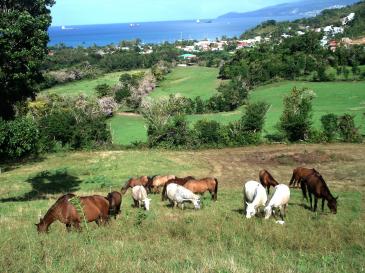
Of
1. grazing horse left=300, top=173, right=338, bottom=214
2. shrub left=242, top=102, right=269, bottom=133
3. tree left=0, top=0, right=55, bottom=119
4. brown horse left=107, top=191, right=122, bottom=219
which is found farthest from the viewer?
shrub left=242, top=102, right=269, bottom=133

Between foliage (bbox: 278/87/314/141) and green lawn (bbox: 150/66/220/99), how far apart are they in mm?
40082

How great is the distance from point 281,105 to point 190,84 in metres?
37.7

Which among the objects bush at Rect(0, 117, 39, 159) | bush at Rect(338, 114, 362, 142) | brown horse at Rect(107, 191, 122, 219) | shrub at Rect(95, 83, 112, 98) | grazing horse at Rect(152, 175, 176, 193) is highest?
bush at Rect(0, 117, 39, 159)

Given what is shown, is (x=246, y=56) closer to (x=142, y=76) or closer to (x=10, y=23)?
(x=142, y=76)

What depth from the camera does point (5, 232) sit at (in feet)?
40.0

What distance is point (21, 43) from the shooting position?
58.5 ft

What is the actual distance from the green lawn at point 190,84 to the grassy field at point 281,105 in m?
14.0

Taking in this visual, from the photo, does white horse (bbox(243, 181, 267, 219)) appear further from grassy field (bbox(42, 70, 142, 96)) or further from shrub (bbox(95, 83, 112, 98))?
grassy field (bbox(42, 70, 142, 96))

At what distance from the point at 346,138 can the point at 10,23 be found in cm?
3680

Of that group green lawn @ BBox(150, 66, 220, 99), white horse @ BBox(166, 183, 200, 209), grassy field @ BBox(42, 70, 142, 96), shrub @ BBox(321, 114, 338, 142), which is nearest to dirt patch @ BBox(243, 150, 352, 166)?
shrub @ BBox(321, 114, 338, 142)

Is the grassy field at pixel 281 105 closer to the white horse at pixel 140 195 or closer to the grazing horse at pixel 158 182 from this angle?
the grazing horse at pixel 158 182

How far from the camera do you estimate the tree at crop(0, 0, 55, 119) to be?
16953mm

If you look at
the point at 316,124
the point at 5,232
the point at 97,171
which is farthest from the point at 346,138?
the point at 5,232

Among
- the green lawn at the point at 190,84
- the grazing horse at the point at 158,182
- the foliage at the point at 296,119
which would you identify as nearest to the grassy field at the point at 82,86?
the green lawn at the point at 190,84
